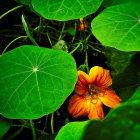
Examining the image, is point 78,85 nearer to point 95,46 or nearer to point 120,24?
point 120,24

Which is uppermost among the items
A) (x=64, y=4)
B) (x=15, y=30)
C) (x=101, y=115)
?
(x=64, y=4)

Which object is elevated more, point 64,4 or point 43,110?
point 64,4

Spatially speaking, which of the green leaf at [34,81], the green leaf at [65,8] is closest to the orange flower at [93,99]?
the green leaf at [34,81]

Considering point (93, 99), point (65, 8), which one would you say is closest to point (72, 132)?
point (93, 99)

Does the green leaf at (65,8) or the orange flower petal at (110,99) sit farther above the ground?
the green leaf at (65,8)

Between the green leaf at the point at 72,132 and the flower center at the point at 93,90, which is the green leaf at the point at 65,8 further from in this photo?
the green leaf at the point at 72,132

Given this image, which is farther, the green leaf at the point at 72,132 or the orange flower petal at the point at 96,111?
the orange flower petal at the point at 96,111

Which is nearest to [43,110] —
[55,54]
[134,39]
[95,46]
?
[55,54]

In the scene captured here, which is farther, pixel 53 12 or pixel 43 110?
pixel 53 12

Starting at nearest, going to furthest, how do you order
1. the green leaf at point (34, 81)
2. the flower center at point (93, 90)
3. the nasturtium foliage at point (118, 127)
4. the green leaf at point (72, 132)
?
the nasturtium foliage at point (118, 127) → the green leaf at point (72, 132) → the green leaf at point (34, 81) → the flower center at point (93, 90)
